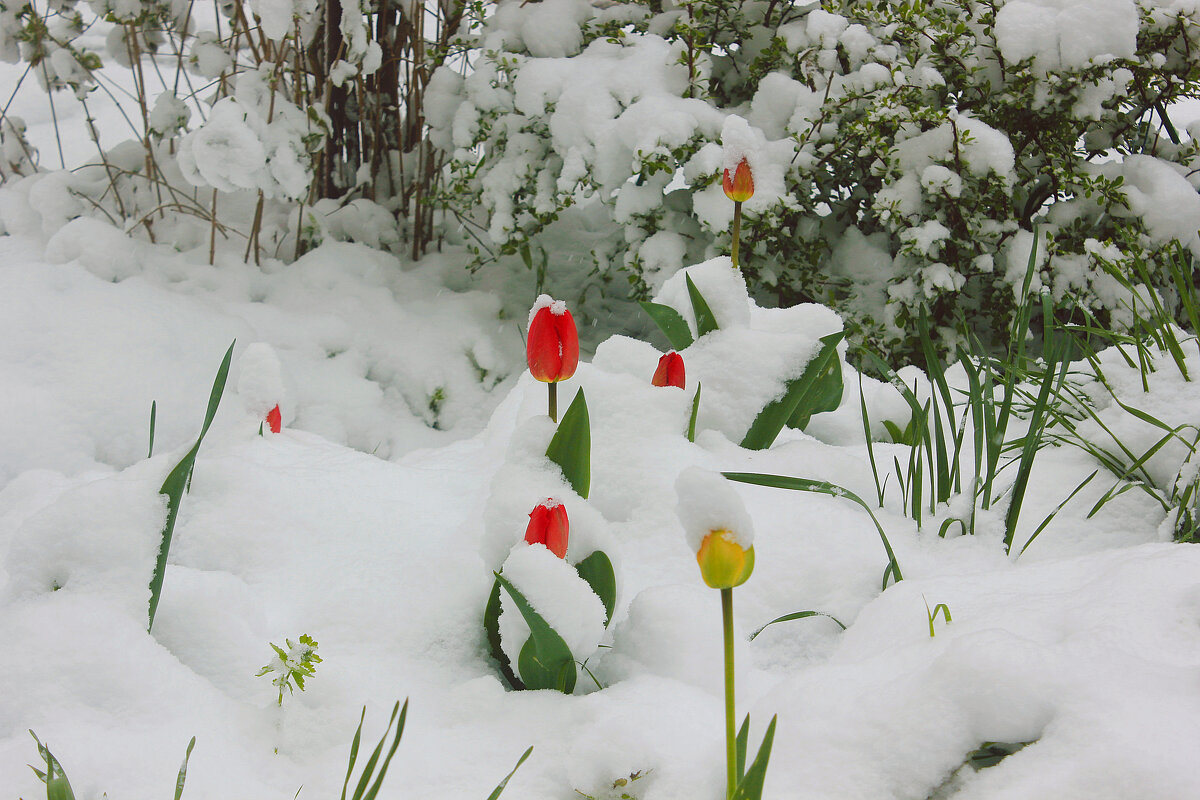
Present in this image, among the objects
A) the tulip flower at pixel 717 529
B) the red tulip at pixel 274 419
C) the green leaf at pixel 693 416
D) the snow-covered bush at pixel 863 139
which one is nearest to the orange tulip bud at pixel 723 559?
the tulip flower at pixel 717 529

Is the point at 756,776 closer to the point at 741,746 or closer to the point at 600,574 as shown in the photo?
the point at 741,746

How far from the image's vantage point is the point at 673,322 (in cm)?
140

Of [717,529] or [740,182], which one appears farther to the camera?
[740,182]

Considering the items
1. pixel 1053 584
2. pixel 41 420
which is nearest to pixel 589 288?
pixel 41 420

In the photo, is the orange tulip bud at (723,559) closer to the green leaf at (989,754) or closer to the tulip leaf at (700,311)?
the green leaf at (989,754)

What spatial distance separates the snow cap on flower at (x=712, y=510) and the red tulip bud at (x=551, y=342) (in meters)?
0.40

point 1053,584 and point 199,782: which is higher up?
point 1053,584

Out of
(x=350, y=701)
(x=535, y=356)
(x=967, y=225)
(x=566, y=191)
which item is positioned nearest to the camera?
(x=350, y=701)

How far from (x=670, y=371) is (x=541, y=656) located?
1.86ft

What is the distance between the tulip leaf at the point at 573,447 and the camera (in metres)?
0.91

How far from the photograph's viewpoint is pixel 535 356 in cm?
90

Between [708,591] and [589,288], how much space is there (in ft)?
5.82

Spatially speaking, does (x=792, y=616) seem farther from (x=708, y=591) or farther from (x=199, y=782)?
(x=199, y=782)

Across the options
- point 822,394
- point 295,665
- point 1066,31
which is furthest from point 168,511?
point 1066,31
